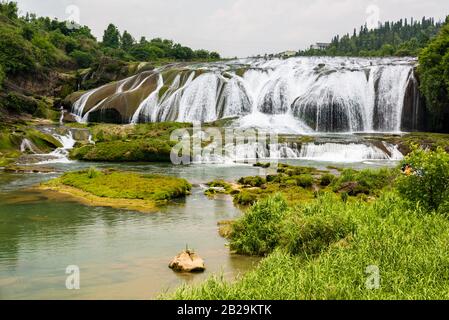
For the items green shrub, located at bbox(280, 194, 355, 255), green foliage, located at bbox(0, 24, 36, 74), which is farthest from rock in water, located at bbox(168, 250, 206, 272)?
green foliage, located at bbox(0, 24, 36, 74)

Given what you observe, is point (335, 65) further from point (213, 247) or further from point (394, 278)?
point (394, 278)

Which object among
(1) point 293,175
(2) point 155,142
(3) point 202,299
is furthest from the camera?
(2) point 155,142

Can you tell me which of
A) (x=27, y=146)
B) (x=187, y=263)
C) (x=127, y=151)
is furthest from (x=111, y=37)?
(x=187, y=263)

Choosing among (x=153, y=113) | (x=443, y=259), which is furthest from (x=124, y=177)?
(x=153, y=113)

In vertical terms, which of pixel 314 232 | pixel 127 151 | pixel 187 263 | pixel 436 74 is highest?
pixel 436 74

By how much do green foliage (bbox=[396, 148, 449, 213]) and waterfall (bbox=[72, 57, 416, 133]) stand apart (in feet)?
120

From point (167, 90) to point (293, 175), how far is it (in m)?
34.9

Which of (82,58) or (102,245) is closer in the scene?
(102,245)

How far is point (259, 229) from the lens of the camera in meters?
16.8

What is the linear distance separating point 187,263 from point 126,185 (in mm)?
13658

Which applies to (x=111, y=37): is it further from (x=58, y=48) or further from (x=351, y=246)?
(x=351, y=246)

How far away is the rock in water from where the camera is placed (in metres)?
14.5

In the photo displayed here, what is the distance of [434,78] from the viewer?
5225 cm

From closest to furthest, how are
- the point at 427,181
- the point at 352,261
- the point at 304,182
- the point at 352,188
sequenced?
the point at 352,261, the point at 427,181, the point at 352,188, the point at 304,182
